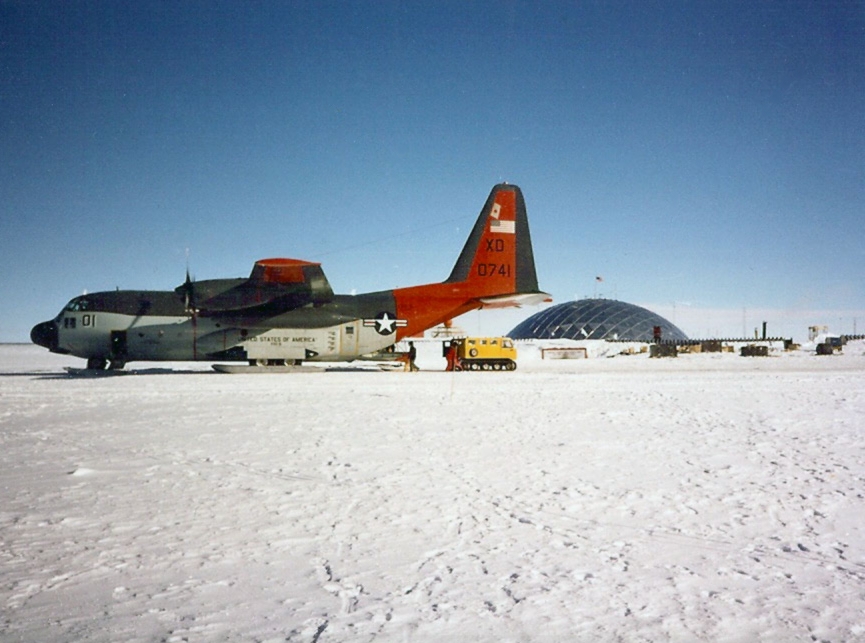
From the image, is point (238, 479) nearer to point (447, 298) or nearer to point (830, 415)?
point (830, 415)

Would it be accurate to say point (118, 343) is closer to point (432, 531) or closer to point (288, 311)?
point (288, 311)

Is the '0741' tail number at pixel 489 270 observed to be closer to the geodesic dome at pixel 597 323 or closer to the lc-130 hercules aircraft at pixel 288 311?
the lc-130 hercules aircraft at pixel 288 311

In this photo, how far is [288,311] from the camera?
955 inches

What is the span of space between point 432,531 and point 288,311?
20632 mm

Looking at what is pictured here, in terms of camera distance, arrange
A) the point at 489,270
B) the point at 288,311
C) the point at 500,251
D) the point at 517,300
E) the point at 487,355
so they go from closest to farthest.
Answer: the point at 288,311 → the point at 517,300 → the point at 489,270 → the point at 500,251 → the point at 487,355

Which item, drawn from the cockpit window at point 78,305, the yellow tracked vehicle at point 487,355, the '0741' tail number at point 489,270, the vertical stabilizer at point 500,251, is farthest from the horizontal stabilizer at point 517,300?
the cockpit window at point 78,305

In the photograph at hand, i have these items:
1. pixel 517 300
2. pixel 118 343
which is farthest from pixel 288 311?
pixel 517 300

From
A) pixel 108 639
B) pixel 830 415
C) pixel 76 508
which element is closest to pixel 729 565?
pixel 108 639

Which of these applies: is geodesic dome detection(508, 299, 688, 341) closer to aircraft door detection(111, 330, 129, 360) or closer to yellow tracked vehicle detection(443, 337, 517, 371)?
yellow tracked vehicle detection(443, 337, 517, 371)

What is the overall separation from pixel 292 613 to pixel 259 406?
9.77 metres

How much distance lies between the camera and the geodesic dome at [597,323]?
8175 cm

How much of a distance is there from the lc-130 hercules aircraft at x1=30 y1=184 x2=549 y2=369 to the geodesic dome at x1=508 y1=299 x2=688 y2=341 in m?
58.1

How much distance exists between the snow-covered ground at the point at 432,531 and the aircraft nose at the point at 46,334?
15.9m

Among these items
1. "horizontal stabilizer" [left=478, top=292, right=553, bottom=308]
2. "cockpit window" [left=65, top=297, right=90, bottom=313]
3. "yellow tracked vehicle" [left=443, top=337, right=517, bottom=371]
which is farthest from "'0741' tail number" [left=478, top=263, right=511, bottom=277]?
"cockpit window" [left=65, top=297, right=90, bottom=313]
